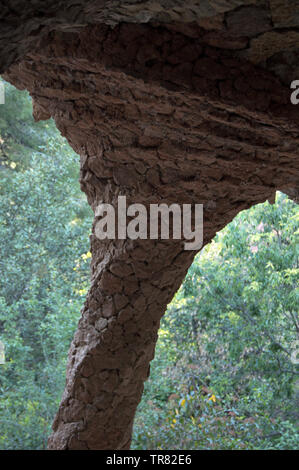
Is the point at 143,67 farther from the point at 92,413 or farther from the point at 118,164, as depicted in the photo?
the point at 92,413

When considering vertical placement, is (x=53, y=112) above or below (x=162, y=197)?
above

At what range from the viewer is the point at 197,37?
1.79 metres

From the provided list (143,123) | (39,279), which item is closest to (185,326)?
(39,279)

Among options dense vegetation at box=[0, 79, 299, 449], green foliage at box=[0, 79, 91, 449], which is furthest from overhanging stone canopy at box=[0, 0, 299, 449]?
green foliage at box=[0, 79, 91, 449]

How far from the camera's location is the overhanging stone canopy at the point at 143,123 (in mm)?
1567

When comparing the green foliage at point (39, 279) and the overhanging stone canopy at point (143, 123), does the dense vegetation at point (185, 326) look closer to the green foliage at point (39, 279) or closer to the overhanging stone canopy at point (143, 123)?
the green foliage at point (39, 279)

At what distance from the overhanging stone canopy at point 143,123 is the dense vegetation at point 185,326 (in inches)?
80.3

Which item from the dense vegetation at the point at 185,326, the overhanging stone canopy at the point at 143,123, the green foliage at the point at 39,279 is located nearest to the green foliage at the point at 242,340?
the dense vegetation at the point at 185,326

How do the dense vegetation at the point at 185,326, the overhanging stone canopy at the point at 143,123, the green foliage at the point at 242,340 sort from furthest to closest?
the green foliage at the point at 242,340
the dense vegetation at the point at 185,326
the overhanging stone canopy at the point at 143,123

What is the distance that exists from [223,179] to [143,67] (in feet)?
3.16

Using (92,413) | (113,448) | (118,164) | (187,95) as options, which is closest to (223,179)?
(118,164)

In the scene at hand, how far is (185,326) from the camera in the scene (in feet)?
20.9

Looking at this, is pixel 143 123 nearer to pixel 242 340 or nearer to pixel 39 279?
pixel 242 340

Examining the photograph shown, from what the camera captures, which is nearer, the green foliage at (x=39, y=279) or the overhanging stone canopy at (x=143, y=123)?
the overhanging stone canopy at (x=143, y=123)
